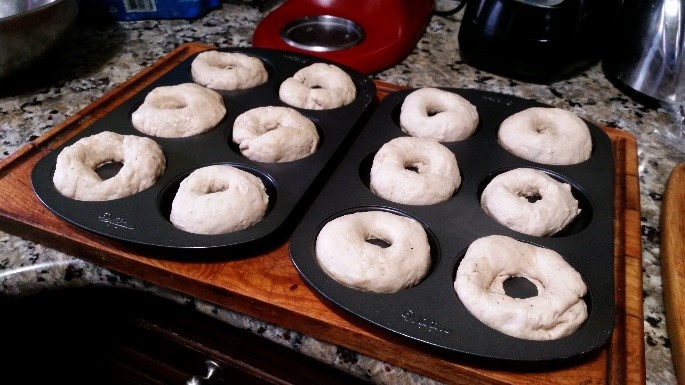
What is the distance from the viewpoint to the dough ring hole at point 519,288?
35.9 inches

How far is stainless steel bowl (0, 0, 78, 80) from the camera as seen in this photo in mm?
1260

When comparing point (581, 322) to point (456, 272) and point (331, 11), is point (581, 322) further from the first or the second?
point (331, 11)

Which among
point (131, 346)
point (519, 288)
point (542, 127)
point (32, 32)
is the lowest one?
point (131, 346)

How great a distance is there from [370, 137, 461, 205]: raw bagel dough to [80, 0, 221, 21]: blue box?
1.13m

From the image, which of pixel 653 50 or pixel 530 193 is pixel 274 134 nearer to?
pixel 530 193

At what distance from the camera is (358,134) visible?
4.06 feet

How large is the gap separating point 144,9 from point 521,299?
1657 millimetres

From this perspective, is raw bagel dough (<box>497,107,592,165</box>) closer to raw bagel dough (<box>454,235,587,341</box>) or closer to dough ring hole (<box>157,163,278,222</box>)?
raw bagel dough (<box>454,235,587,341</box>)

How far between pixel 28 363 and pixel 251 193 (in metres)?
0.73

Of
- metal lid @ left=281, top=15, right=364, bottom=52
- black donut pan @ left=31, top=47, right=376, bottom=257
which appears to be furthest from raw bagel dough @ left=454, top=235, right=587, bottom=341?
metal lid @ left=281, top=15, right=364, bottom=52

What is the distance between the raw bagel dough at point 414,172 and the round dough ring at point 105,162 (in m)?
0.47

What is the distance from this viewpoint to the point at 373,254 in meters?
0.88

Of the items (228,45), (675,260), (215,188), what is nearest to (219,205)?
(215,188)

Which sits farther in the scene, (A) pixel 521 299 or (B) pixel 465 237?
(B) pixel 465 237
